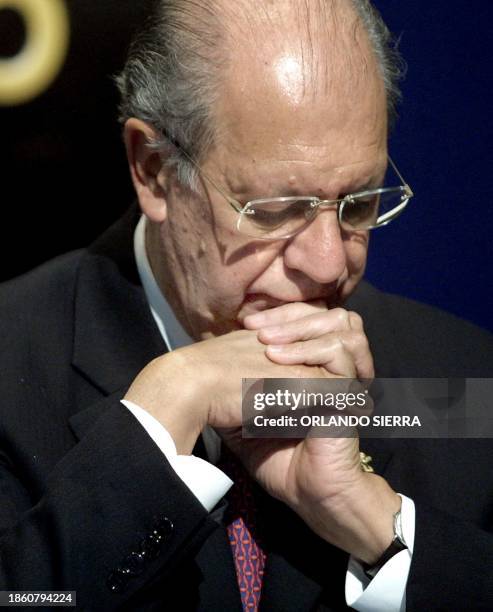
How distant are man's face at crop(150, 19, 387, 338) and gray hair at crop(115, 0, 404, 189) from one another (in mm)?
44

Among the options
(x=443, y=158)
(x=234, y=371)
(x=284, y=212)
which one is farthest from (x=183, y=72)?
(x=443, y=158)

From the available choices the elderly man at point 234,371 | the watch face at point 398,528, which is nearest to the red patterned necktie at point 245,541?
the elderly man at point 234,371

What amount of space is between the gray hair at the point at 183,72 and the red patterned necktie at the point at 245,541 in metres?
0.64

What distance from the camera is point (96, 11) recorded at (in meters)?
2.61

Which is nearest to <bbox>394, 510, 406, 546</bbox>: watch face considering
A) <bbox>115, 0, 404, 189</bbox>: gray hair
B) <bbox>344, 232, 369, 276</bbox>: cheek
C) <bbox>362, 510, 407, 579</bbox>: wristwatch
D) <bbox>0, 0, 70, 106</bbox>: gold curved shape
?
<bbox>362, 510, 407, 579</bbox>: wristwatch

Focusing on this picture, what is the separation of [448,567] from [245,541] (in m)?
0.40

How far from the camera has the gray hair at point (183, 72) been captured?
73.0 inches

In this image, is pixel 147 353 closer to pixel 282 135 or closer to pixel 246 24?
pixel 282 135

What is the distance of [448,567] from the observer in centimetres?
182

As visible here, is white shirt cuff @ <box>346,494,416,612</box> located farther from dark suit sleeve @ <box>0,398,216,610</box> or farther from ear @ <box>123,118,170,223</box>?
ear @ <box>123,118,170,223</box>

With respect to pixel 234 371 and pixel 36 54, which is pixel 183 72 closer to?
pixel 234 371

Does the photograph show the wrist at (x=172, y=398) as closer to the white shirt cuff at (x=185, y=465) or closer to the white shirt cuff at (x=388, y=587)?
the white shirt cuff at (x=185, y=465)

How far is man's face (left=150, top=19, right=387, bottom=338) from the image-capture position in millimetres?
1782

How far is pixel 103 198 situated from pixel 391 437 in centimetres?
114
